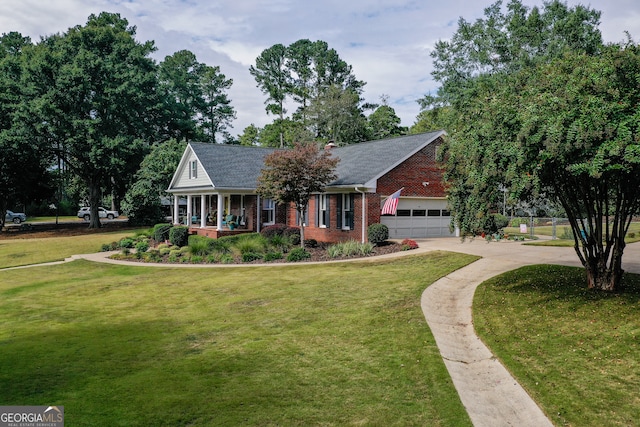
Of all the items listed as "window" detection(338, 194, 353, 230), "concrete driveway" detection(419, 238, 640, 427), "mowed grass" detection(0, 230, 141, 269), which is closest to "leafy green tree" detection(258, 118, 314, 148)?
"mowed grass" detection(0, 230, 141, 269)

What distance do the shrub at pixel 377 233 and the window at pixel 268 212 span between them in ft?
25.2

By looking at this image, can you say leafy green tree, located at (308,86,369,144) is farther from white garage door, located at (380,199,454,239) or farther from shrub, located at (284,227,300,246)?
shrub, located at (284,227,300,246)

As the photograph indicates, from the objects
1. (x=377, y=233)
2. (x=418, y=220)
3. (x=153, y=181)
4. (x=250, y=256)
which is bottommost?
(x=250, y=256)

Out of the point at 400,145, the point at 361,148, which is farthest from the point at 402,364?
the point at 361,148

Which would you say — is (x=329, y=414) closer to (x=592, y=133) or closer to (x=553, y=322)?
(x=553, y=322)

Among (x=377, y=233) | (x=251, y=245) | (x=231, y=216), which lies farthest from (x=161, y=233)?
(x=377, y=233)

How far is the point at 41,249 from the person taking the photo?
2741 centimetres

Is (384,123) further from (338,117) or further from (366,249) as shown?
(366,249)

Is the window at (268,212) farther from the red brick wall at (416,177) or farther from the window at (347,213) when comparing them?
the red brick wall at (416,177)

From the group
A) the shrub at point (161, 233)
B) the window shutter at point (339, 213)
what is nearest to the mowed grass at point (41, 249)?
the shrub at point (161, 233)

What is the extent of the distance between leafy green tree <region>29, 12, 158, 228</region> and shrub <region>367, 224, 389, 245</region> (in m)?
25.4

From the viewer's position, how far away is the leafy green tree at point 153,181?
1439 inches

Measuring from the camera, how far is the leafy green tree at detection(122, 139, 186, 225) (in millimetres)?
36562

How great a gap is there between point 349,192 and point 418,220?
4456 mm
